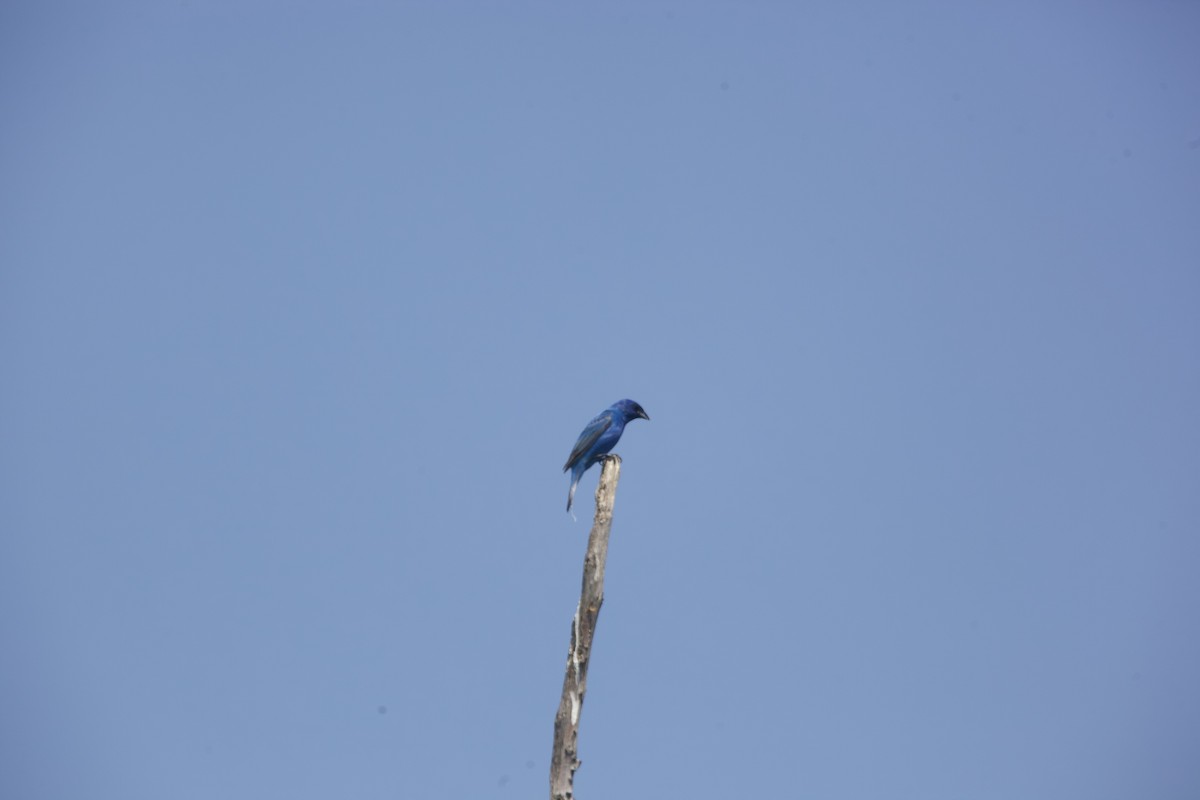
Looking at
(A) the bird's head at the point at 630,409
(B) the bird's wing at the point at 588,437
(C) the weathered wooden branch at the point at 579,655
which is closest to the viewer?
(C) the weathered wooden branch at the point at 579,655

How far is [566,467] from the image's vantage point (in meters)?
18.5

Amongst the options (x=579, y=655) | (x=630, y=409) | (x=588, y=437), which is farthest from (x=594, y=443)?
(x=579, y=655)

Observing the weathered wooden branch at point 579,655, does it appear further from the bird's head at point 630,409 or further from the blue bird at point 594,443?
the bird's head at point 630,409

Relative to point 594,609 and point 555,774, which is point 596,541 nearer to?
point 594,609

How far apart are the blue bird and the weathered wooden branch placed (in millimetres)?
4291

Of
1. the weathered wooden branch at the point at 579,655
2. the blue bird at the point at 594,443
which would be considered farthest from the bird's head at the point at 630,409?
the weathered wooden branch at the point at 579,655

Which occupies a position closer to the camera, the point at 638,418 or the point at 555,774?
the point at 555,774

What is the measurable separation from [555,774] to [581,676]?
1016mm

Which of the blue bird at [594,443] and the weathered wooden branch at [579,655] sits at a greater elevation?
the blue bird at [594,443]

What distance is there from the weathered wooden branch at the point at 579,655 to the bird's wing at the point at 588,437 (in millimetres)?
4250

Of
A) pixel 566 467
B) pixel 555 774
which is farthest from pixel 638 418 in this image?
pixel 555 774

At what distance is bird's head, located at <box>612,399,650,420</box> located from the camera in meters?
19.7

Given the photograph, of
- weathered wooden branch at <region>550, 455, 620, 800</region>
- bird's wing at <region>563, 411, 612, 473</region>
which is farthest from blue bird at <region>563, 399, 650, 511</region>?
weathered wooden branch at <region>550, 455, 620, 800</region>

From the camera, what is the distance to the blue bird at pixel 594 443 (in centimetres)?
1847
